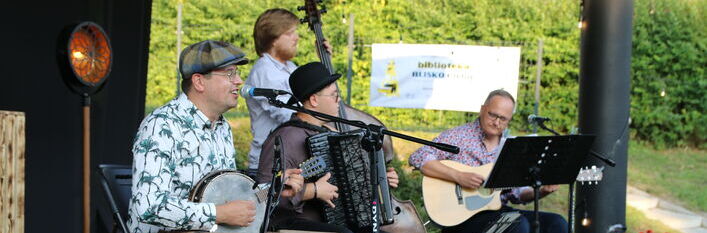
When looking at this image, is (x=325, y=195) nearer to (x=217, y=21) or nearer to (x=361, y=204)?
(x=361, y=204)

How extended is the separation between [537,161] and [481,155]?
2.05ft

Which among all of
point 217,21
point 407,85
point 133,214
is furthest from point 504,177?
point 217,21

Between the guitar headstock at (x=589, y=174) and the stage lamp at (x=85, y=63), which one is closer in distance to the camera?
the stage lamp at (x=85, y=63)

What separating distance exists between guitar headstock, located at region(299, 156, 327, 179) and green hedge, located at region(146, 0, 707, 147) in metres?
6.13

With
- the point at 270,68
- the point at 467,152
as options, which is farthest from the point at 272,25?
the point at 467,152

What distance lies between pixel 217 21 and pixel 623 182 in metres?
5.84

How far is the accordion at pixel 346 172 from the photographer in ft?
13.2

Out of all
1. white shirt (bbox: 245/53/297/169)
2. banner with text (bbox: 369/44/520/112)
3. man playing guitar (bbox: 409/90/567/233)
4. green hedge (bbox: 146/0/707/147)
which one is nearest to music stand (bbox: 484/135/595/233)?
man playing guitar (bbox: 409/90/567/233)

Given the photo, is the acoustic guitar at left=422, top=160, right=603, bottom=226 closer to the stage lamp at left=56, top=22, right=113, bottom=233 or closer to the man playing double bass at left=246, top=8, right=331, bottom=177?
the man playing double bass at left=246, top=8, right=331, bottom=177

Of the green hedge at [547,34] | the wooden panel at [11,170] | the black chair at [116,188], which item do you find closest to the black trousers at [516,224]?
the black chair at [116,188]

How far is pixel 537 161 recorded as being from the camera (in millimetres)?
4664

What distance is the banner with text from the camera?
789cm

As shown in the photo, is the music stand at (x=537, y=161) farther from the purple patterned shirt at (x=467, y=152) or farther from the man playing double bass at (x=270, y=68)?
the man playing double bass at (x=270, y=68)

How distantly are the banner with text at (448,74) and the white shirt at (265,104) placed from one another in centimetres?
308
